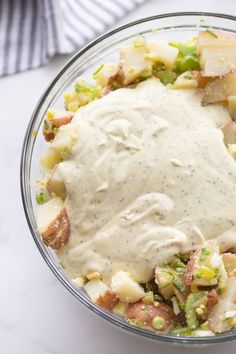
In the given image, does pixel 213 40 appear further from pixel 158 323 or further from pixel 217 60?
pixel 158 323

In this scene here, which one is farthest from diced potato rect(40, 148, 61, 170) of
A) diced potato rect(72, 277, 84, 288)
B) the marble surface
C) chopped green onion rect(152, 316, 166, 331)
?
chopped green onion rect(152, 316, 166, 331)

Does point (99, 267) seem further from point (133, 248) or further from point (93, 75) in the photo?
point (93, 75)

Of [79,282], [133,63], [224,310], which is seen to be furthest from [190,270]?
[133,63]

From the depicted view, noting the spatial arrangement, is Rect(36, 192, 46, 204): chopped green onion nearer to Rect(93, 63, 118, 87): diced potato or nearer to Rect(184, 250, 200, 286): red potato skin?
Rect(93, 63, 118, 87): diced potato

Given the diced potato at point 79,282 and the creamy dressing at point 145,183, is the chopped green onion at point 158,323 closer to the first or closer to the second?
the creamy dressing at point 145,183

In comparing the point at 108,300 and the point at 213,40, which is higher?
the point at 213,40

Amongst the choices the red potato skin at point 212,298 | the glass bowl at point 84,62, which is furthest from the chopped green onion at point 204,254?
the glass bowl at point 84,62

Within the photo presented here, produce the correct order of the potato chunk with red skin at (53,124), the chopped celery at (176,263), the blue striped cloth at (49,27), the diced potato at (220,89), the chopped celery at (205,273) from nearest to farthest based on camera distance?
1. the chopped celery at (205,273)
2. the chopped celery at (176,263)
3. the diced potato at (220,89)
4. the potato chunk with red skin at (53,124)
5. the blue striped cloth at (49,27)
